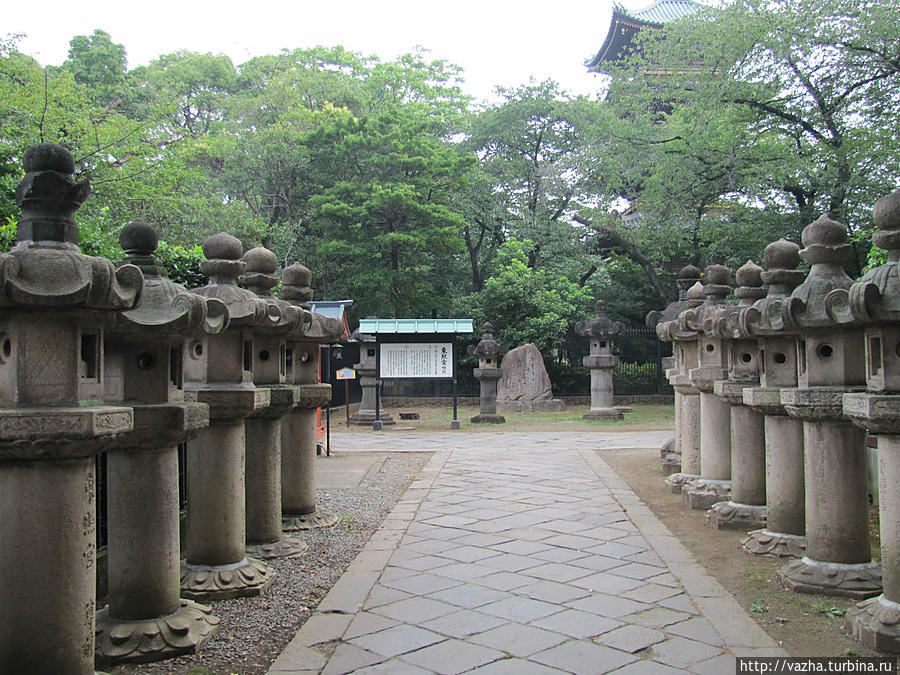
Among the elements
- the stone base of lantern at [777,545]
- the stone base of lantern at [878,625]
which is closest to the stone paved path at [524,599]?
the stone base of lantern at [878,625]

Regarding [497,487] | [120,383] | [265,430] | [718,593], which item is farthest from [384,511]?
[120,383]

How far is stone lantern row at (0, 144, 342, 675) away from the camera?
8.78ft

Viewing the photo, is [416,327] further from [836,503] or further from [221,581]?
[836,503]

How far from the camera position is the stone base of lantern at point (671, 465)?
29.6 feet

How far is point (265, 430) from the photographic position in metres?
5.24

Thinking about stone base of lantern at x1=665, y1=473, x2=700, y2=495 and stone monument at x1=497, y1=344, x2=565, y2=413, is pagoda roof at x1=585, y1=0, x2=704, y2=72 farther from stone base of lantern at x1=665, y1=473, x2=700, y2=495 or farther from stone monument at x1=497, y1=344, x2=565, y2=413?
stone base of lantern at x1=665, y1=473, x2=700, y2=495

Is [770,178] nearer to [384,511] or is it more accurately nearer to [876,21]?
[876,21]

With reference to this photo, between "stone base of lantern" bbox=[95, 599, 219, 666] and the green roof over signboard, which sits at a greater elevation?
the green roof over signboard

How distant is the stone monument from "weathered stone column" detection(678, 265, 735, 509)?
1273cm

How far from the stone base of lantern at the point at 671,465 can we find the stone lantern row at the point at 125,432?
17.6 ft

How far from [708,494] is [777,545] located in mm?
1715

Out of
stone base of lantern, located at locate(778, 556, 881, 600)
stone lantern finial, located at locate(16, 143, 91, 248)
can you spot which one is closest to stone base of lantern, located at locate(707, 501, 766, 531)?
stone base of lantern, located at locate(778, 556, 881, 600)

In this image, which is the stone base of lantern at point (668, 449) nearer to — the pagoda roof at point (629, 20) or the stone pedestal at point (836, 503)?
the stone pedestal at point (836, 503)

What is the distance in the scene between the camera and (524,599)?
4.29 meters
